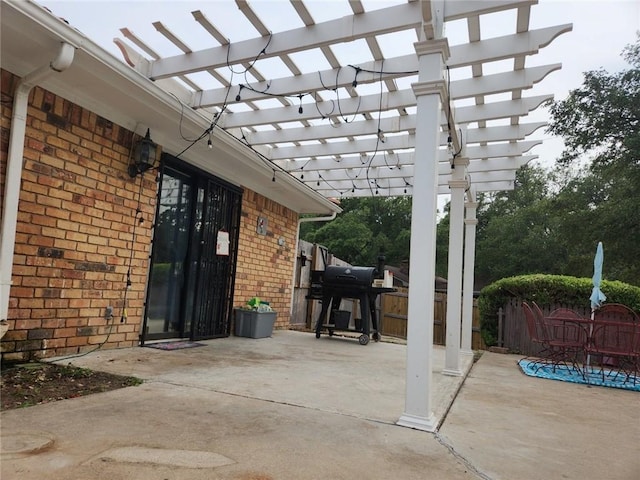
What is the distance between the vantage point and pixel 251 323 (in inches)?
242

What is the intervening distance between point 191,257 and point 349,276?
2.58m

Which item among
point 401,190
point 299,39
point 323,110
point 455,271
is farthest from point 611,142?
point 299,39

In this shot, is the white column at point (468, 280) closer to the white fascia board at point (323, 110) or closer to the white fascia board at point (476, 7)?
the white fascia board at point (323, 110)

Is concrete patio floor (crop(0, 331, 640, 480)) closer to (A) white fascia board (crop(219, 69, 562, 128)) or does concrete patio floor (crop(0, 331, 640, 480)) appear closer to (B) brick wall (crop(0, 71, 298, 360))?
(B) brick wall (crop(0, 71, 298, 360))

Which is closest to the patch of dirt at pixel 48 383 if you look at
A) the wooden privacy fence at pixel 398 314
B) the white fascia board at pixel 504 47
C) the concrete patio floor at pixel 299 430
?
the concrete patio floor at pixel 299 430

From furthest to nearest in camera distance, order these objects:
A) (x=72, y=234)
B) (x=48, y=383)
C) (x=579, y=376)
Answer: (x=579, y=376)
(x=72, y=234)
(x=48, y=383)

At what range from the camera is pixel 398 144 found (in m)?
5.22

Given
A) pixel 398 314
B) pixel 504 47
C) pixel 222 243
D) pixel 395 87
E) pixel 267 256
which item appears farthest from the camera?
pixel 398 314

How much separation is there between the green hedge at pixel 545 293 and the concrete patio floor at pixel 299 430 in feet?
10.7

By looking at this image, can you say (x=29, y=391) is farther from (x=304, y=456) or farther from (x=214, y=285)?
(x=214, y=285)

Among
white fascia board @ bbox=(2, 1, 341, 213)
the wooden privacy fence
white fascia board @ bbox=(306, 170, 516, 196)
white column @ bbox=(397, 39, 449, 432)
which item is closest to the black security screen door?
white fascia board @ bbox=(2, 1, 341, 213)

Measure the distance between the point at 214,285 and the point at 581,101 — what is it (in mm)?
10131

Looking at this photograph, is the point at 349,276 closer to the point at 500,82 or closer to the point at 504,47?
the point at 500,82

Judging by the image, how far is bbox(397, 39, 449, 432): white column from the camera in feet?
8.46
